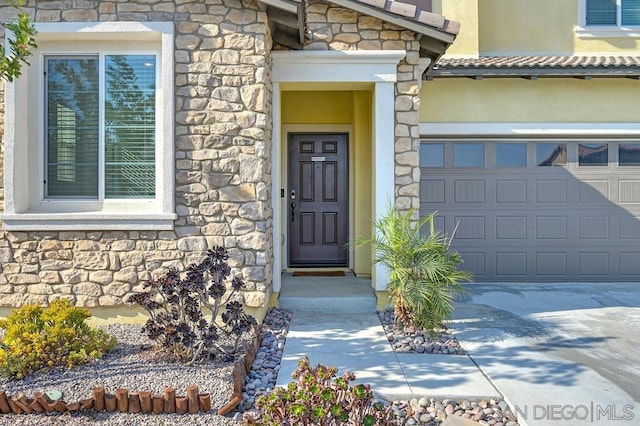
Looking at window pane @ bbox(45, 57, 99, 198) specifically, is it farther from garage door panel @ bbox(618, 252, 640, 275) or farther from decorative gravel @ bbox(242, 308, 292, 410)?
garage door panel @ bbox(618, 252, 640, 275)

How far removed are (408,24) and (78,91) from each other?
4.16 metres

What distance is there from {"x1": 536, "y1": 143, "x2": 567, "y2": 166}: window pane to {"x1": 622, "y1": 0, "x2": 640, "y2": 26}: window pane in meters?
2.80

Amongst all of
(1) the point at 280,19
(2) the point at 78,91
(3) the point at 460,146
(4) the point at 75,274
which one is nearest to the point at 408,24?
(1) the point at 280,19

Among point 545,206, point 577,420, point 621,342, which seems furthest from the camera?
point 545,206

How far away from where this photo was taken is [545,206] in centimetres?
834

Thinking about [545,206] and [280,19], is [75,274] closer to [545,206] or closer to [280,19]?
[280,19]

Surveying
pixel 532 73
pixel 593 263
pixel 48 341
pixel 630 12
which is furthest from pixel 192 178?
pixel 630 12

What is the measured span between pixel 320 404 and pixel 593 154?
26.0 feet

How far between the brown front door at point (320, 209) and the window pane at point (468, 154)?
200 cm

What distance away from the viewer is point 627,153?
838 cm

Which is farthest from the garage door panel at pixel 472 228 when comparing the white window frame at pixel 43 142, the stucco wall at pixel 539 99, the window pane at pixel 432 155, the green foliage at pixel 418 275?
the white window frame at pixel 43 142

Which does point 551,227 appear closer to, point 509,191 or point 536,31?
point 509,191

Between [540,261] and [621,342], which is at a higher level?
[540,261]

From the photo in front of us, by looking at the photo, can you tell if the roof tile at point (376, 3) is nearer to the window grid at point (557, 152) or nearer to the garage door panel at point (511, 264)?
the window grid at point (557, 152)
